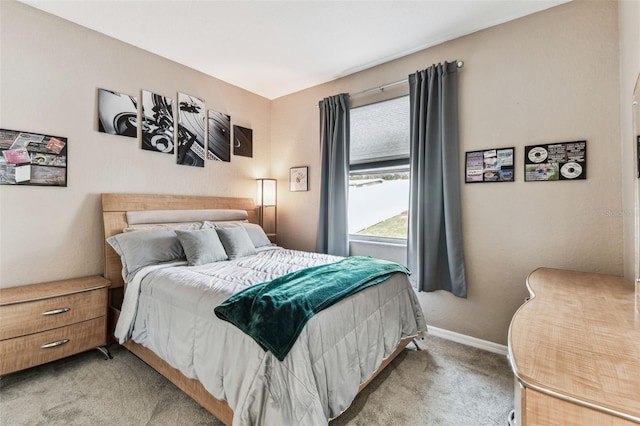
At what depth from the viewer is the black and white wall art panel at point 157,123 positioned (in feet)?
9.81

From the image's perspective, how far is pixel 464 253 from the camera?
8.84ft

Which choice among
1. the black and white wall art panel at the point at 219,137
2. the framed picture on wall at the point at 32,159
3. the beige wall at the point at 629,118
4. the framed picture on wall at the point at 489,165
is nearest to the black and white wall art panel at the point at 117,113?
the framed picture on wall at the point at 32,159

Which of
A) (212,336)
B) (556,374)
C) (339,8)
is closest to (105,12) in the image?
(339,8)

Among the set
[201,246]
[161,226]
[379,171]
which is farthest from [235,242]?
[379,171]

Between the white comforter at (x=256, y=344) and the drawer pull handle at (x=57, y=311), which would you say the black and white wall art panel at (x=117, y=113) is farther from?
the drawer pull handle at (x=57, y=311)

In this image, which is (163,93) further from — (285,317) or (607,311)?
(607,311)

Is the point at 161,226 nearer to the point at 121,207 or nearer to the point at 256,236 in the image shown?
the point at 121,207

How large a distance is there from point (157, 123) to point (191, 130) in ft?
1.27

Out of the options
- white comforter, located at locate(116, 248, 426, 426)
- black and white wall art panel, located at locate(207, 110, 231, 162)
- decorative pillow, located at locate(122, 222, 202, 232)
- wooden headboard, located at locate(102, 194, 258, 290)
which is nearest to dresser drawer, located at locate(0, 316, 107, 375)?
white comforter, located at locate(116, 248, 426, 426)

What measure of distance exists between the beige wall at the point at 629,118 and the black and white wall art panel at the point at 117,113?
12.7 ft

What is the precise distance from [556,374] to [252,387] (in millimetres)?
1168

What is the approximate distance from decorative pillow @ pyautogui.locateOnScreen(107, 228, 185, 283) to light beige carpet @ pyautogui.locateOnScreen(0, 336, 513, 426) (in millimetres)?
756

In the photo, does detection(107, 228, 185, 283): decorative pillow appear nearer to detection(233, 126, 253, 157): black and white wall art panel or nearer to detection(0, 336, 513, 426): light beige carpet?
detection(0, 336, 513, 426): light beige carpet

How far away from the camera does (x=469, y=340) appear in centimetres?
267
